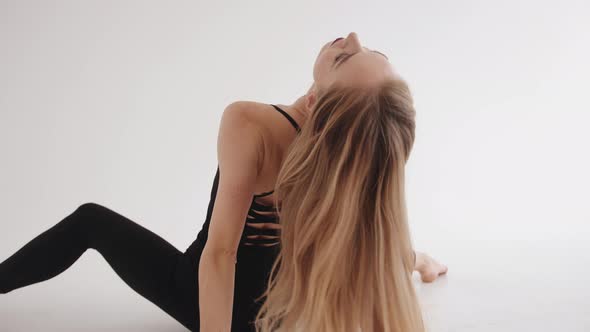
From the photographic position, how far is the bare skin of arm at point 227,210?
1501 millimetres

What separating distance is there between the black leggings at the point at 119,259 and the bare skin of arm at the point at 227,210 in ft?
0.70

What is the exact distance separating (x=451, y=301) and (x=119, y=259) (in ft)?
4.29

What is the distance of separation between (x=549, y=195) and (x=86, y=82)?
10.2 feet

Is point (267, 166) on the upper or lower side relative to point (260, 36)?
lower

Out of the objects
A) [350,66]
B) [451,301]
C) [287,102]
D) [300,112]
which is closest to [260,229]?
[300,112]

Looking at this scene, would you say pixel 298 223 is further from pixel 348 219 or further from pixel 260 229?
pixel 260 229

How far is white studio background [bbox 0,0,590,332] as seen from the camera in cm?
250

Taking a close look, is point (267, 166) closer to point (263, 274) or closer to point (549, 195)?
point (263, 274)

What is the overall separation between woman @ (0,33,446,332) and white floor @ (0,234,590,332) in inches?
11.7

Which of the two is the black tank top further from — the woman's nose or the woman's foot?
the woman's foot

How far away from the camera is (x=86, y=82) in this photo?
3338 millimetres

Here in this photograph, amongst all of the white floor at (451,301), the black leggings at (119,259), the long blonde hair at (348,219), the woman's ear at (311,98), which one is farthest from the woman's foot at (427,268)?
the woman's ear at (311,98)

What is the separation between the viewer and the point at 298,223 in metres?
1.48

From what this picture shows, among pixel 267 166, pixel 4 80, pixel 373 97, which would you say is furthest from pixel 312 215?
pixel 4 80
